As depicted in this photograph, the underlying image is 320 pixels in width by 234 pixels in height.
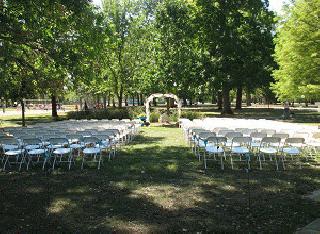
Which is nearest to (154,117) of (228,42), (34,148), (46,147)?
(228,42)

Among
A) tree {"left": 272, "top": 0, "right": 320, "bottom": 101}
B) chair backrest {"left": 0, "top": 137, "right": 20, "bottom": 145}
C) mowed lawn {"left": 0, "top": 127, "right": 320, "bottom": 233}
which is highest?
tree {"left": 272, "top": 0, "right": 320, "bottom": 101}

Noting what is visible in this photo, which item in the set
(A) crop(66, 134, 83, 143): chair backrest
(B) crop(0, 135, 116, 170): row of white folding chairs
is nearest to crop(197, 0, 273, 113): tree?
(A) crop(66, 134, 83, 143): chair backrest

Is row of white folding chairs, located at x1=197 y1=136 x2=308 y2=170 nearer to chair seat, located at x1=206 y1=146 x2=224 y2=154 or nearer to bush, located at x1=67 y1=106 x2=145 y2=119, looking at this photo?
chair seat, located at x1=206 y1=146 x2=224 y2=154

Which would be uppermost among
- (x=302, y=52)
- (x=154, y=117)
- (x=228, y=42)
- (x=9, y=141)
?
(x=228, y=42)

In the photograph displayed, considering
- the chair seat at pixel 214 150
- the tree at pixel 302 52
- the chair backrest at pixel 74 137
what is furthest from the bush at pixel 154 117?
the chair seat at pixel 214 150

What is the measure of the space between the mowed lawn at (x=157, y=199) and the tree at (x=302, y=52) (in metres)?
14.7

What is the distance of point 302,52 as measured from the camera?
22844 millimetres

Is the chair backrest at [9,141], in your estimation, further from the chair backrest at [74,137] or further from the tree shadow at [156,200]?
the chair backrest at [74,137]

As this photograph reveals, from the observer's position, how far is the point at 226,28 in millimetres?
33969

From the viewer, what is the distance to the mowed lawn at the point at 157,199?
17.5 ft

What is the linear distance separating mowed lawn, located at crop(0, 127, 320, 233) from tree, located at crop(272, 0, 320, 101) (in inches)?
577

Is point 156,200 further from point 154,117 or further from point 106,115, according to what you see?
point 106,115

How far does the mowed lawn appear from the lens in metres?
5.32

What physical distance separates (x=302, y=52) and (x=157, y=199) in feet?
63.7
